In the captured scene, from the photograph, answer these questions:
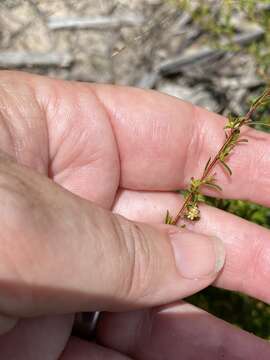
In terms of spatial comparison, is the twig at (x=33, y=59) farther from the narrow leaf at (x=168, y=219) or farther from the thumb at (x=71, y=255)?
the thumb at (x=71, y=255)

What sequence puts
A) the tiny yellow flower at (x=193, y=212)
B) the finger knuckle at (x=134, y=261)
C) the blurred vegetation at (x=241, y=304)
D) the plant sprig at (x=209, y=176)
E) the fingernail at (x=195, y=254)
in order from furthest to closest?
the blurred vegetation at (x=241, y=304), the tiny yellow flower at (x=193, y=212), the plant sprig at (x=209, y=176), the fingernail at (x=195, y=254), the finger knuckle at (x=134, y=261)

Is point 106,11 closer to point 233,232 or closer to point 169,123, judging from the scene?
point 169,123

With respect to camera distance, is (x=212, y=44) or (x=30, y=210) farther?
(x=212, y=44)

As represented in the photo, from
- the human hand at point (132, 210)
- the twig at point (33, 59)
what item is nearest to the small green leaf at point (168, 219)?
the human hand at point (132, 210)

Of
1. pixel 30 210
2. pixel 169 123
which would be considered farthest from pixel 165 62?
pixel 30 210

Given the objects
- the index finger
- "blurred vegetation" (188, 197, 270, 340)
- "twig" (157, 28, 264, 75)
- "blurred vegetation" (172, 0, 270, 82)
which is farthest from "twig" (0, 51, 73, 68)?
"blurred vegetation" (188, 197, 270, 340)

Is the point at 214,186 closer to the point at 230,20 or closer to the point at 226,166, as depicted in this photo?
the point at 226,166

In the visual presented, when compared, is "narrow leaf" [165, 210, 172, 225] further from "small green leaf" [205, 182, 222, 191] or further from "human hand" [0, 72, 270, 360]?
"small green leaf" [205, 182, 222, 191]
